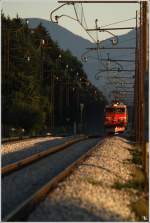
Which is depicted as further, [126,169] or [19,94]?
[19,94]

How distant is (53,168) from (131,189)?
278 inches

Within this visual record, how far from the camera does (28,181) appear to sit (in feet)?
64.4

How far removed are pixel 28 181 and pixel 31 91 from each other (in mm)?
65135

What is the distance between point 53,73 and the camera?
12006 cm

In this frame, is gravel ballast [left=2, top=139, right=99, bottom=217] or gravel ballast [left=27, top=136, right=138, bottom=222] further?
gravel ballast [left=2, top=139, right=99, bottom=217]

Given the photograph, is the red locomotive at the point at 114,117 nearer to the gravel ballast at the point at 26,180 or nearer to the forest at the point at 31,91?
the forest at the point at 31,91

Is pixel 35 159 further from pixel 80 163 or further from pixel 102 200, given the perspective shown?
pixel 102 200

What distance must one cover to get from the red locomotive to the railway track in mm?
36257

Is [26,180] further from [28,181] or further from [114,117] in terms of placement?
[114,117]

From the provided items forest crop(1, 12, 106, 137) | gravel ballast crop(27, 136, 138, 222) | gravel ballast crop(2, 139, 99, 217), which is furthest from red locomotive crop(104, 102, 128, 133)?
gravel ballast crop(27, 136, 138, 222)

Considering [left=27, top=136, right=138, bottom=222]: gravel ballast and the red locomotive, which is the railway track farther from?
the red locomotive

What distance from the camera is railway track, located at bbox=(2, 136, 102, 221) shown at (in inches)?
527

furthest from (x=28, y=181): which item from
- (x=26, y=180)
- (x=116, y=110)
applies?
(x=116, y=110)

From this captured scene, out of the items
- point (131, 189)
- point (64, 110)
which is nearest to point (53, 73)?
point (64, 110)
